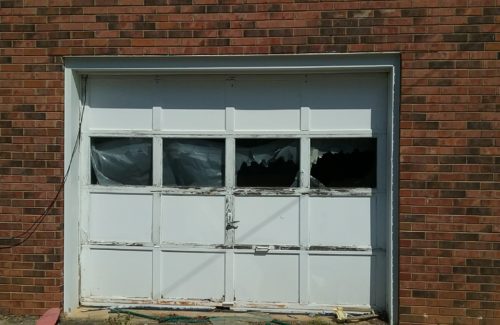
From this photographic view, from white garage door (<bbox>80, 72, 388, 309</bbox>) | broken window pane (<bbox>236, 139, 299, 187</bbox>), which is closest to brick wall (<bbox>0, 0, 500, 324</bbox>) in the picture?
white garage door (<bbox>80, 72, 388, 309</bbox>)

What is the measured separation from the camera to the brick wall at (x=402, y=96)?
196 inches

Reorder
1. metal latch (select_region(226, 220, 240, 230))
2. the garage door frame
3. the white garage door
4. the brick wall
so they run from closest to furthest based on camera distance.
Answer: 1. the brick wall
2. the garage door frame
3. the white garage door
4. metal latch (select_region(226, 220, 240, 230))

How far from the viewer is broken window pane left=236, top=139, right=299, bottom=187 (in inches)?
Result: 218

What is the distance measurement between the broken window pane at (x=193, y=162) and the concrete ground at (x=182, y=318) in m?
1.31

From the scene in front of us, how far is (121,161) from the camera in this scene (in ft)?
18.7

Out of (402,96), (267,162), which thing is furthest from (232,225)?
(402,96)

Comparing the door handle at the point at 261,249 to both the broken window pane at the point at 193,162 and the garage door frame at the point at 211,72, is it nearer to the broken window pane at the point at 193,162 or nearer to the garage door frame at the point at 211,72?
the broken window pane at the point at 193,162

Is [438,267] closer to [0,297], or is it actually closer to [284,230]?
[284,230]

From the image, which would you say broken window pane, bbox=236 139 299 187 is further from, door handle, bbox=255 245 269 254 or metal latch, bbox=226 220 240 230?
door handle, bbox=255 245 269 254

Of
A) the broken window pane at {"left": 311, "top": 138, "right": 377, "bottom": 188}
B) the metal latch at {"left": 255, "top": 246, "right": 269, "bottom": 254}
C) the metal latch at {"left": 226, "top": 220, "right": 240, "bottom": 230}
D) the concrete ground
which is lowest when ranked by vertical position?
the concrete ground

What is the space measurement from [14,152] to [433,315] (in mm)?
4337

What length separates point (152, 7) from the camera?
529 cm

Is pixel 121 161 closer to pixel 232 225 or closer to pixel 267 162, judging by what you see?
pixel 232 225

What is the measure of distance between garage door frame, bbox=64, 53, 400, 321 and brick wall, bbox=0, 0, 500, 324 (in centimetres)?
10
